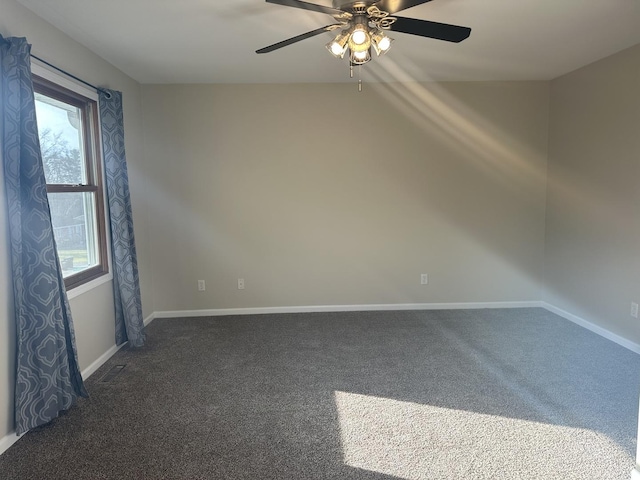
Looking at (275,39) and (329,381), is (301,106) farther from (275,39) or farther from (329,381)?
(329,381)

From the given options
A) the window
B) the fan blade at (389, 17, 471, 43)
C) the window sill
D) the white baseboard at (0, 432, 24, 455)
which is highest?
the fan blade at (389, 17, 471, 43)

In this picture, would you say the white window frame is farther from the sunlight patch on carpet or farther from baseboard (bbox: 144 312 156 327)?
the sunlight patch on carpet

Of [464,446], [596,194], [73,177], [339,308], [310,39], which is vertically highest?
[310,39]

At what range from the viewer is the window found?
9.13ft

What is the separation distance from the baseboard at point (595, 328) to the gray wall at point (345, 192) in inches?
10.9

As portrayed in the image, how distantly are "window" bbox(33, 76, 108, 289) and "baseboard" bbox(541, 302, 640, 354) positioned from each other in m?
4.42

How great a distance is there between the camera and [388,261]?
4.54 meters

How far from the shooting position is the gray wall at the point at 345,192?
14.2 feet

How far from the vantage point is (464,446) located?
2.16 meters

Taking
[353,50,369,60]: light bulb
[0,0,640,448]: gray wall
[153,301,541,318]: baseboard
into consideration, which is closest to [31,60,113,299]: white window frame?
[0,0,640,448]: gray wall

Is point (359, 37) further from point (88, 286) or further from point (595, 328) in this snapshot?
point (595, 328)

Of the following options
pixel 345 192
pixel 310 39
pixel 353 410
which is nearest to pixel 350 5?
pixel 310 39

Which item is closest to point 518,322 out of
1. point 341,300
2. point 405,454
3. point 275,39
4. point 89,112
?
point 341,300

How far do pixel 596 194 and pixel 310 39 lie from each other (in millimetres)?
2948
